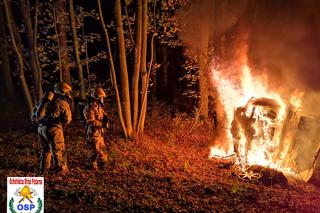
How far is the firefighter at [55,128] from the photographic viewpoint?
25.9 ft

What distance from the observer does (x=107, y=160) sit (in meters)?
9.22

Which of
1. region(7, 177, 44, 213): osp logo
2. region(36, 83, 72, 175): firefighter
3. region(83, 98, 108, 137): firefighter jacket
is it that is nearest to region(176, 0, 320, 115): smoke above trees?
region(83, 98, 108, 137): firefighter jacket

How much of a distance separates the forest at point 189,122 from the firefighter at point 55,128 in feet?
0.08

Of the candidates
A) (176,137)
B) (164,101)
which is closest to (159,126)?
(176,137)

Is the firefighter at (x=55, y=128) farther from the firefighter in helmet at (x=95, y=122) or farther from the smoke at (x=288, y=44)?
the smoke at (x=288, y=44)

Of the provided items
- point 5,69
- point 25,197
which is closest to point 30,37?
point 25,197

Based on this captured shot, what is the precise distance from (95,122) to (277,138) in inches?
213

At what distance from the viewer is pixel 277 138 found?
9.98 metres

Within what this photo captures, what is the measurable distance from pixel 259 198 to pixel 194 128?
6458 millimetres

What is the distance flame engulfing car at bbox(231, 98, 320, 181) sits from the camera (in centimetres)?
923

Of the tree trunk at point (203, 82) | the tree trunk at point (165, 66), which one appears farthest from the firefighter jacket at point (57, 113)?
the tree trunk at point (165, 66)

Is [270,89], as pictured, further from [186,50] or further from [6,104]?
[6,104]

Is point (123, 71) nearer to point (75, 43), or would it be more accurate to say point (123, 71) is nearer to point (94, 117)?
point (75, 43)

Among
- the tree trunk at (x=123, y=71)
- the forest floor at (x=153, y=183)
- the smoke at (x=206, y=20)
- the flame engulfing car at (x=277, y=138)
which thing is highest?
the smoke at (x=206, y=20)
